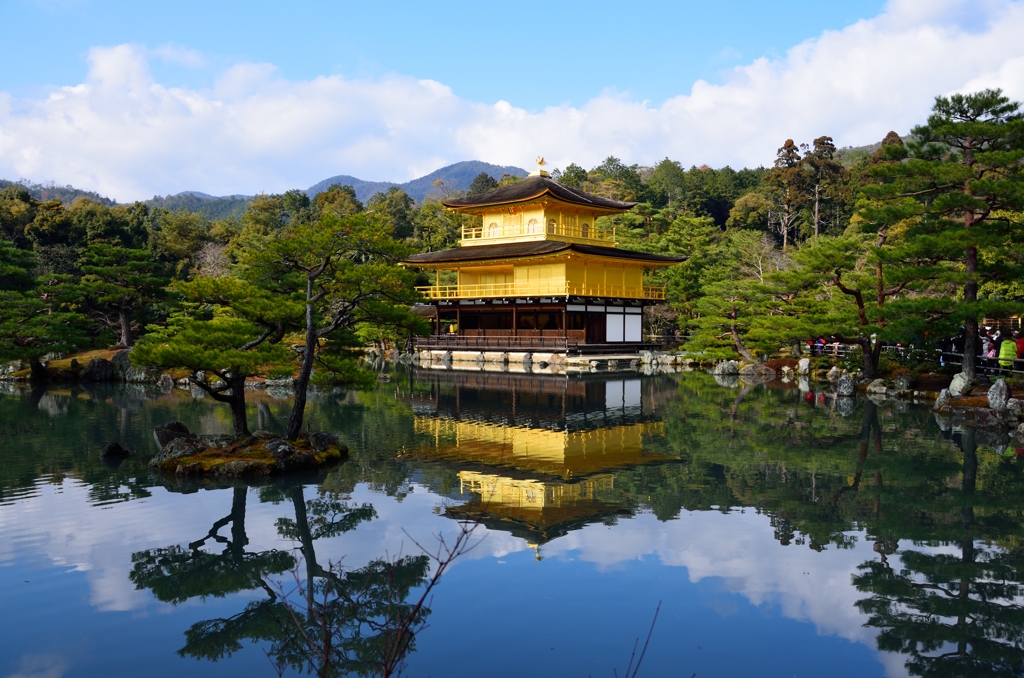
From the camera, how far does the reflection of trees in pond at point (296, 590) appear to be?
20.1 feet

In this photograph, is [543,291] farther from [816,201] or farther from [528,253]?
[816,201]

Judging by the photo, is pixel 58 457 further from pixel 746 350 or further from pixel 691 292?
pixel 691 292

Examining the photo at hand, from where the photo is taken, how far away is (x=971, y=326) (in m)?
19.9

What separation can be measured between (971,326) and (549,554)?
16579 millimetres

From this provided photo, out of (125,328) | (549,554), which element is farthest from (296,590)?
(125,328)

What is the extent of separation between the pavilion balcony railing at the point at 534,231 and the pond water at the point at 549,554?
2439cm

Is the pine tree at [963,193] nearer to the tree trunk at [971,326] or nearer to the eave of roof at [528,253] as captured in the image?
the tree trunk at [971,326]

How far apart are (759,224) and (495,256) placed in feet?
114

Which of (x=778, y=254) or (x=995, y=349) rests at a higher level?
(x=778, y=254)

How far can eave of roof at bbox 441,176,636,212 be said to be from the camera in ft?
126

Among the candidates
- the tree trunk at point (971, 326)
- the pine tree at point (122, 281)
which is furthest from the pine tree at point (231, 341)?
the pine tree at point (122, 281)

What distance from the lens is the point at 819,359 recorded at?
3030 centimetres

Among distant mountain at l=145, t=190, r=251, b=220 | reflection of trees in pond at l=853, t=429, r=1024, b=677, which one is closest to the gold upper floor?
reflection of trees in pond at l=853, t=429, r=1024, b=677

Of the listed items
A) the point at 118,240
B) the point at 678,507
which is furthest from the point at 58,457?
the point at 118,240
